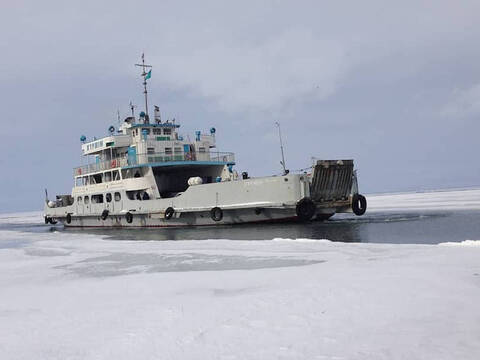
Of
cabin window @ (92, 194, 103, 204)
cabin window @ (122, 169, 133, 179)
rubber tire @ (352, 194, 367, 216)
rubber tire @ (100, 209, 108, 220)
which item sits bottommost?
rubber tire @ (352, 194, 367, 216)

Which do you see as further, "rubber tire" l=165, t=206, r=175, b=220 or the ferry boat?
"rubber tire" l=165, t=206, r=175, b=220

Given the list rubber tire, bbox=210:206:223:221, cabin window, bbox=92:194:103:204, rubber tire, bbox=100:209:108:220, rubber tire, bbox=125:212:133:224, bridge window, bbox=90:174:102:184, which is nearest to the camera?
rubber tire, bbox=210:206:223:221

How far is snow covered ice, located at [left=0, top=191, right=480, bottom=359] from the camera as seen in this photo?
15.8ft

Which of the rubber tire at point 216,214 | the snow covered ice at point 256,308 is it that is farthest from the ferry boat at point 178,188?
the snow covered ice at point 256,308

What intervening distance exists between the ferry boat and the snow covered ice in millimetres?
10330

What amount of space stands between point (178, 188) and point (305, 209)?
35.5 feet

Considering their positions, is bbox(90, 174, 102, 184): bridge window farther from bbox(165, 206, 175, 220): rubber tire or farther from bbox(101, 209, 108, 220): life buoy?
bbox(165, 206, 175, 220): rubber tire

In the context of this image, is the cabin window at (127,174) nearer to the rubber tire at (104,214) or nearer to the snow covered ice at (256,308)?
the rubber tire at (104,214)

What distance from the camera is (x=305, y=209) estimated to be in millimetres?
21141

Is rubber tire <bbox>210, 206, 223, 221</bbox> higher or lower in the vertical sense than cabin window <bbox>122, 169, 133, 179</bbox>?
lower

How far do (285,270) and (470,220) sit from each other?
14.4m

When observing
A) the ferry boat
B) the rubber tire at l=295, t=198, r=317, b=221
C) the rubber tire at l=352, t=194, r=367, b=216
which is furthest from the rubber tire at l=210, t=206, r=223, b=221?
the rubber tire at l=352, t=194, r=367, b=216

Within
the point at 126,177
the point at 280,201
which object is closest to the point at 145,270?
the point at 280,201

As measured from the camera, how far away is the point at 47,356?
4.88 meters
